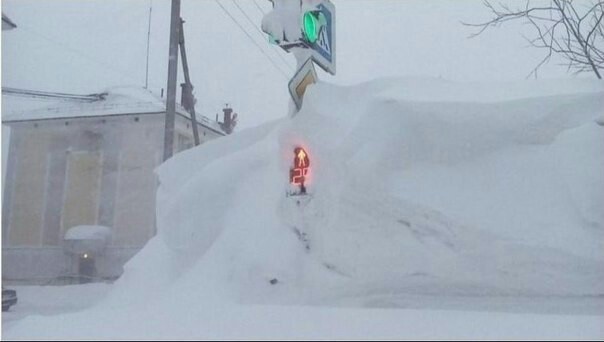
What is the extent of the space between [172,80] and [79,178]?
17057mm

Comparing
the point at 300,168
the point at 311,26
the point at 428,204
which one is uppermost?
the point at 311,26

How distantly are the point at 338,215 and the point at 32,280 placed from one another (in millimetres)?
25485

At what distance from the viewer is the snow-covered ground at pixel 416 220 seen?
4.36 metres

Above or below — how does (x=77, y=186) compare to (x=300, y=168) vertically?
above

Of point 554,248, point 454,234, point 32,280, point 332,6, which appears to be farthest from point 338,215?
point 32,280

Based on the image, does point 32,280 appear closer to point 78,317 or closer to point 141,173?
point 141,173

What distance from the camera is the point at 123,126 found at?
27672 millimetres

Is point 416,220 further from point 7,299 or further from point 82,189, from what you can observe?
point 82,189

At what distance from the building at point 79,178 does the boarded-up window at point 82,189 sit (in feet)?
0.14

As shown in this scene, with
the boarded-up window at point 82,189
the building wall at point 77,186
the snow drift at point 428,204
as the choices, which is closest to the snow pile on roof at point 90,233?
the building wall at point 77,186

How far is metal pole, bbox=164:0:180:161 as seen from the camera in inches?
484

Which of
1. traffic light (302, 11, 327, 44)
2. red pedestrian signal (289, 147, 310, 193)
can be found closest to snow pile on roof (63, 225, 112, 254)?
traffic light (302, 11, 327, 44)

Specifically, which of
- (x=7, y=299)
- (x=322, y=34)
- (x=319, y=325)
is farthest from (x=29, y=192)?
(x=319, y=325)

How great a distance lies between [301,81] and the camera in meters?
5.98
